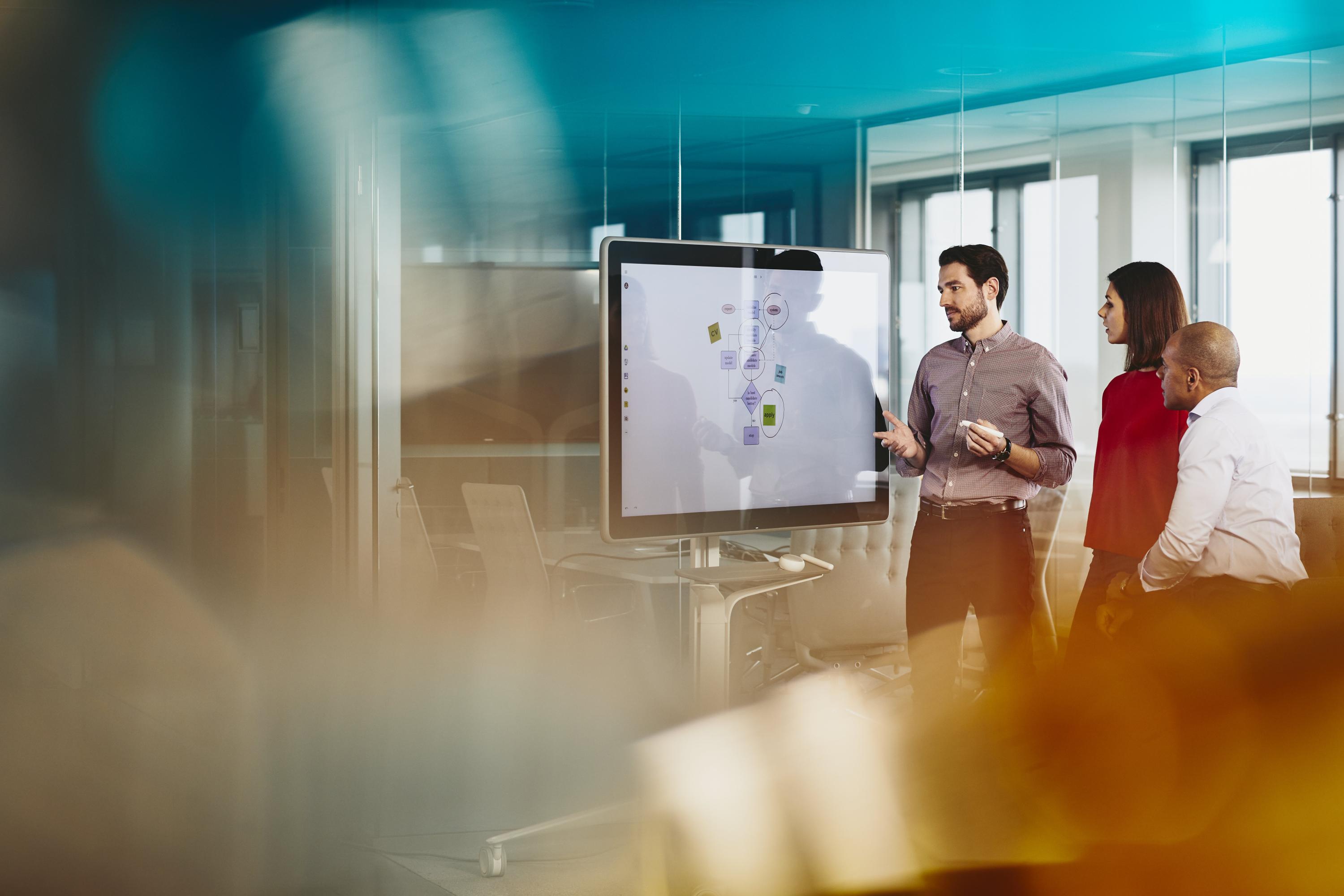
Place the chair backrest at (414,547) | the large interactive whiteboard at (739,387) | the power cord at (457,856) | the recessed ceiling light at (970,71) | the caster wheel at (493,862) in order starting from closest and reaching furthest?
the large interactive whiteboard at (739,387)
the caster wheel at (493,862)
the power cord at (457,856)
the chair backrest at (414,547)
the recessed ceiling light at (970,71)

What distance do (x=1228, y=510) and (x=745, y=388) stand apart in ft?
3.99

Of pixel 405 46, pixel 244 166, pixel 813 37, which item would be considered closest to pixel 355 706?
pixel 244 166

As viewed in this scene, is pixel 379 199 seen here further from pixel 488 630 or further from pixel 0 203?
pixel 0 203

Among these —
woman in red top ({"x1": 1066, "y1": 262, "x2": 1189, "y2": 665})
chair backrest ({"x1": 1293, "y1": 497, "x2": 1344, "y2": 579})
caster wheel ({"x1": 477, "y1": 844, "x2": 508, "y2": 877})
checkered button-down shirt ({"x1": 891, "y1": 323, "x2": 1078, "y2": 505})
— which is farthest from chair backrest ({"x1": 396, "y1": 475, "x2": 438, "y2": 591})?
chair backrest ({"x1": 1293, "y1": 497, "x2": 1344, "y2": 579})

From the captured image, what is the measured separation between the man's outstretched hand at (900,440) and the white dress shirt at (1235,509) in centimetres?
69

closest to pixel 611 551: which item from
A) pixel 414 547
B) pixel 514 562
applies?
pixel 514 562

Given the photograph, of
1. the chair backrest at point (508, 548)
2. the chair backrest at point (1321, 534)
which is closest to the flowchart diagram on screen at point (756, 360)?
the chair backrest at point (508, 548)

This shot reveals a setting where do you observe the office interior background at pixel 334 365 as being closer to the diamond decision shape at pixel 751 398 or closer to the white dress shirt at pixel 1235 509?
the diamond decision shape at pixel 751 398

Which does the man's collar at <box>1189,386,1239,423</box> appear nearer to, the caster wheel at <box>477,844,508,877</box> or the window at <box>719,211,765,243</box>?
the caster wheel at <box>477,844,508,877</box>

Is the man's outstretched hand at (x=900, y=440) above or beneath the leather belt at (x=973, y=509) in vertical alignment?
above

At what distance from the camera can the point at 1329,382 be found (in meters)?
5.31

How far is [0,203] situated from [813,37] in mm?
3641

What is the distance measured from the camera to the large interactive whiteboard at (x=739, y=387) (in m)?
2.31

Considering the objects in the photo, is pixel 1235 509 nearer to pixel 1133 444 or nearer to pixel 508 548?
pixel 1133 444
